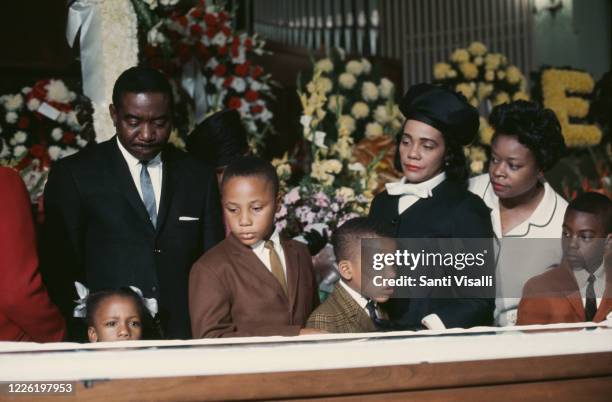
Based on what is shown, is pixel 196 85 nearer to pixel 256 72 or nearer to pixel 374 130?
pixel 256 72

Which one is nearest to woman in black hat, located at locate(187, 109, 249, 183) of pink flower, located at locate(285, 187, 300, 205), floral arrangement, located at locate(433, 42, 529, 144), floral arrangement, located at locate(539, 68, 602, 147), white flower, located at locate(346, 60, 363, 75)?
pink flower, located at locate(285, 187, 300, 205)

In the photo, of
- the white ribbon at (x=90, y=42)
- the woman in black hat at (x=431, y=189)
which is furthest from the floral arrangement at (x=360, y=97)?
the woman in black hat at (x=431, y=189)

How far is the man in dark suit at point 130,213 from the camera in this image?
226 cm

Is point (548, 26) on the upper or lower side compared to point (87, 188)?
upper

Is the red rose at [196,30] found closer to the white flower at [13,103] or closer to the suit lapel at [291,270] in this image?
the white flower at [13,103]

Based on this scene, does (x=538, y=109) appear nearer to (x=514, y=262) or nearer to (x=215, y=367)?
(x=514, y=262)

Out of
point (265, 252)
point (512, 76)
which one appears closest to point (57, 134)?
point (265, 252)

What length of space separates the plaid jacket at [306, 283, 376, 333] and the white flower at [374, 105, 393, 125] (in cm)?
233

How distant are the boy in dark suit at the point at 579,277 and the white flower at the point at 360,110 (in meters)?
2.15

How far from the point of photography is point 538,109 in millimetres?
2576

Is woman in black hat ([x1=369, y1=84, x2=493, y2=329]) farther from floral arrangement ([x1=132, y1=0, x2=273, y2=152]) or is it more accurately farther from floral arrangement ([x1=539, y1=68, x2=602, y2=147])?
floral arrangement ([x1=539, y1=68, x2=602, y2=147])

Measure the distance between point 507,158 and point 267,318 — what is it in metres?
1.01

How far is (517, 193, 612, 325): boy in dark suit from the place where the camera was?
2.09 metres

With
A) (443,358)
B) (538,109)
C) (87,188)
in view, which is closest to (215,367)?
(443,358)
